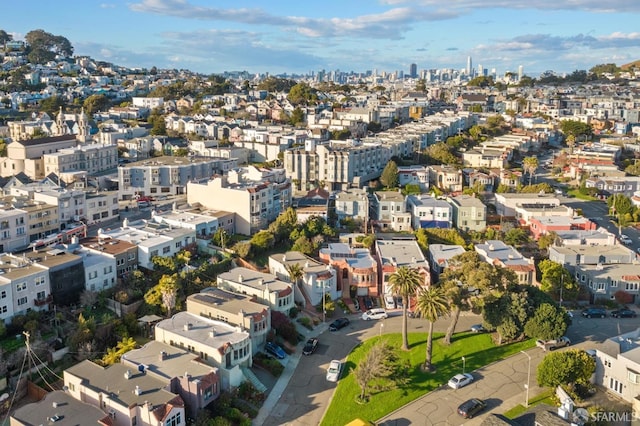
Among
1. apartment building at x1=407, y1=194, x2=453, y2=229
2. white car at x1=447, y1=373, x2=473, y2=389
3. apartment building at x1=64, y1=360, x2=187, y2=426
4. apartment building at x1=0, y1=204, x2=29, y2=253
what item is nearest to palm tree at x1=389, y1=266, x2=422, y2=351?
white car at x1=447, y1=373, x2=473, y2=389

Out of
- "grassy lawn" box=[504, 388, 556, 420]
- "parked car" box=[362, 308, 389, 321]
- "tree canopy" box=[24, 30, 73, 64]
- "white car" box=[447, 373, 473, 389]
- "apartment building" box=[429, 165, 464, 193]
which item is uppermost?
"tree canopy" box=[24, 30, 73, 64]

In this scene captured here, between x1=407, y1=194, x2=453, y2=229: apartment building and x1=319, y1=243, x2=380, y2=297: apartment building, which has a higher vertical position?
x1=407, y1=194, x2=453, y2=229: apartment building

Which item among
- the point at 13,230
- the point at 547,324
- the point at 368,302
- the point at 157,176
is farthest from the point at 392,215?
the point at 13,230

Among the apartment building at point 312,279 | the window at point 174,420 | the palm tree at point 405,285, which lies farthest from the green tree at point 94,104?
the window at point 174,420

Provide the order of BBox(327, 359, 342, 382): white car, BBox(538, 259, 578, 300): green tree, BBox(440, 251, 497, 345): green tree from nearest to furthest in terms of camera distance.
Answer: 1. BBox(327, 359, 342, 382): white car
2. BBox(440, 251, 497, 345): green tree
3. BBox(538, 259, 578, 300): green tree

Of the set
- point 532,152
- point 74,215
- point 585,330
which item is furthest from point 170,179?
point 532,152

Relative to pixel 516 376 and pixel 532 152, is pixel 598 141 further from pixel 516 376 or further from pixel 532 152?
pixel 516 376

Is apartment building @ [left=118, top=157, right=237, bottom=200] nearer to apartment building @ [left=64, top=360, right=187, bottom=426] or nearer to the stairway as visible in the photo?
the stairway
